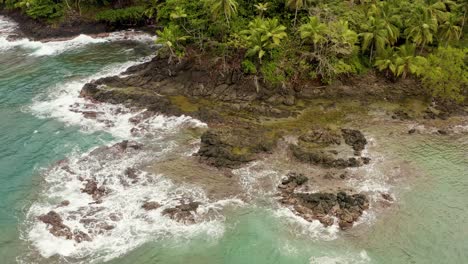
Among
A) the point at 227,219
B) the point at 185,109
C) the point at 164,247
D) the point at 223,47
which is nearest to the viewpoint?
the point at 164,247

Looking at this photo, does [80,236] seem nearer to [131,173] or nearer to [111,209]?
[111,209]

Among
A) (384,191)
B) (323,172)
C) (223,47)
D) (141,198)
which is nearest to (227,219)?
(141,198)

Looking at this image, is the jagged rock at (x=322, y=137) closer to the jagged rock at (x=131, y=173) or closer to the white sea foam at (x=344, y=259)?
the white sea foam at (x=344, y=259)

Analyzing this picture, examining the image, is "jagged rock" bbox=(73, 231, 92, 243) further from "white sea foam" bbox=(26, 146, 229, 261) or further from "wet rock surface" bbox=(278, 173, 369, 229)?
"wet rock surface" bbox=(278, 173, 369, 229)

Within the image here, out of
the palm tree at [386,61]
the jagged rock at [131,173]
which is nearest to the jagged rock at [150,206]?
the jagged rock at [131,173]

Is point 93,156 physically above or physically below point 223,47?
below

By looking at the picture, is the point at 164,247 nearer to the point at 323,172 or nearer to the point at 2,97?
the point at 323,172
